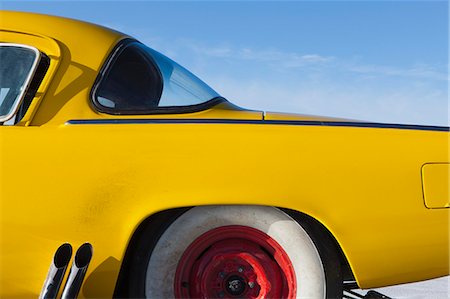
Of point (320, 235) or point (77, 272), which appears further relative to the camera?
point (320, 235)

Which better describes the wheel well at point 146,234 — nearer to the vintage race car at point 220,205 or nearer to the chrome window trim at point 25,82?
the vintage race car at point 220,205

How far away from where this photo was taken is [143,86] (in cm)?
256

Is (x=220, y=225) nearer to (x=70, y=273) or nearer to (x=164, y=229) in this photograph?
(x=164, y=229)

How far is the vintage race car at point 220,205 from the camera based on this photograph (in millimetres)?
1997

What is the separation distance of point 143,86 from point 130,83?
8 centimetres

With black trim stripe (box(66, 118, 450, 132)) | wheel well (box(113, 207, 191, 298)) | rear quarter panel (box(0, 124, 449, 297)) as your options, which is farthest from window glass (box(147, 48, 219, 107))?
wheel well (box(113, 207, 191, 298))

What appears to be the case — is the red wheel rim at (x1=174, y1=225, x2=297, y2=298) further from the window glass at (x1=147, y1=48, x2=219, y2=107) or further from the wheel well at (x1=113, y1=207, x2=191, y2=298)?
the window glass at (x1=147, y1=48, x2=219, y2=107)

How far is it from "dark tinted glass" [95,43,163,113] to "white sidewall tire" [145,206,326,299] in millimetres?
646

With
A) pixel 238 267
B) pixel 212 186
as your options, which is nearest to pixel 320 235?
pixel 238 267

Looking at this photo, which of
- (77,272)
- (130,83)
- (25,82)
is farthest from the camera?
(130,83)

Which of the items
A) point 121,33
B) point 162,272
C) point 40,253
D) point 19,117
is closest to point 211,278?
point 162,272

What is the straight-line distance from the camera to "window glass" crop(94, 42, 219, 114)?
2.36m

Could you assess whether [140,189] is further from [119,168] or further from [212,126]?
[212,126]

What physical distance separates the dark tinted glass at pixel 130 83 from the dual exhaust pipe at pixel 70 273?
697 mm
